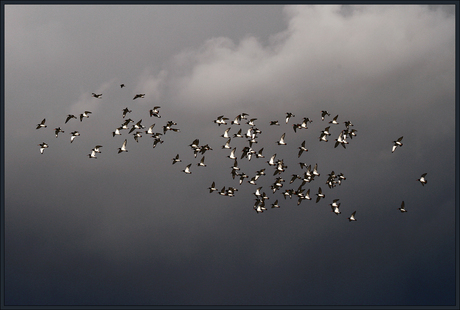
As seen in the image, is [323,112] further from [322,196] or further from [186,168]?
[186,168]

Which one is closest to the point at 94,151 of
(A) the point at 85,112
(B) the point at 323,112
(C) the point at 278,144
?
(A) the point at 85,112

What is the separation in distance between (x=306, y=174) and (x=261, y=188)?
961 cm

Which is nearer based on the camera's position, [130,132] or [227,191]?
[130,132]

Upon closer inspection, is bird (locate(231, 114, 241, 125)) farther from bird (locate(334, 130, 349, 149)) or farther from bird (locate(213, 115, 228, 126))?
bird (locate(334, 130, 349, 149))

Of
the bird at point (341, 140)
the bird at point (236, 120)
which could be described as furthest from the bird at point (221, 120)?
the bird at point (341, 140)

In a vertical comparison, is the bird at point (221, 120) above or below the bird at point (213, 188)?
above

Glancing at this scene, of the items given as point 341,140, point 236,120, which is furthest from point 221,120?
point 341,140

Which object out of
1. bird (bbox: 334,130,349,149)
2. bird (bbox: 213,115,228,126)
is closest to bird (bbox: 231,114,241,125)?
bird (bbox: 213,115,228,126)

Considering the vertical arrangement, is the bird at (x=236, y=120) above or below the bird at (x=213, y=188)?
above

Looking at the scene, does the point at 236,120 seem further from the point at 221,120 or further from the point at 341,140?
the point at 341,140

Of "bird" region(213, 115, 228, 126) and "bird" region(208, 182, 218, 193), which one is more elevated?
"bird" region(213, 115, 228, 126)

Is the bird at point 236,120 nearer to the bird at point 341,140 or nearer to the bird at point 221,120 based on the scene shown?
the bird at point 221,120

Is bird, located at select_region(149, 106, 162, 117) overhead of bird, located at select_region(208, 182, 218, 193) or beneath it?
overhead

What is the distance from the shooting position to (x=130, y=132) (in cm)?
9306
